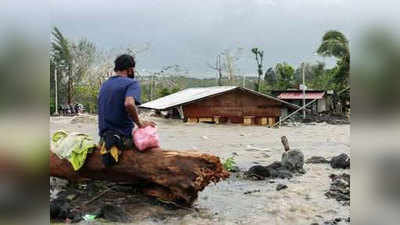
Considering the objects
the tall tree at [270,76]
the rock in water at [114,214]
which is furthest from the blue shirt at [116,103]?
the tall tree at [270,76]

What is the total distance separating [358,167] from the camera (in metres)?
1.05

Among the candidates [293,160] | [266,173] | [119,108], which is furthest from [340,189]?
[119,108]

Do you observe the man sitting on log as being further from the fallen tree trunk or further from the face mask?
the fallen tree trunk

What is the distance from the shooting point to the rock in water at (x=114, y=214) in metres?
5.12

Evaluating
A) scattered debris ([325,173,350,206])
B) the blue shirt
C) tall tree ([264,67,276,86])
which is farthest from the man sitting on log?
tall tree ([264,67,276,86])

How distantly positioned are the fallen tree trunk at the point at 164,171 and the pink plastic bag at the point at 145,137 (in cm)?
10

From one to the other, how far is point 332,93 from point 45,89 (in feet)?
115

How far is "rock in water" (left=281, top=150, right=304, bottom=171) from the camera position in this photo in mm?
8508

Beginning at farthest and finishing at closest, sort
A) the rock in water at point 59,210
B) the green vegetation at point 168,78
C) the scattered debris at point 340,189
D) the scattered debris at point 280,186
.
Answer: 1. the green vegetation at point 168,78
2. the scattered debris at point 280,186
3. the scattered debris at point 340,189
4. the rock in water at point 59,210

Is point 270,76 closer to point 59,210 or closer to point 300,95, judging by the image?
point 300,95

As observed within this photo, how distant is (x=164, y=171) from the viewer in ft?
17.8

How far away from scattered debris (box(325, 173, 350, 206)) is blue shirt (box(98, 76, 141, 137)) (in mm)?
2953

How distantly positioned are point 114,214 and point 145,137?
0.95 m

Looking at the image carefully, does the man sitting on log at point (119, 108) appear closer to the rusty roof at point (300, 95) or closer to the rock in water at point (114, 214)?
the rock in water at point (114, 214)
